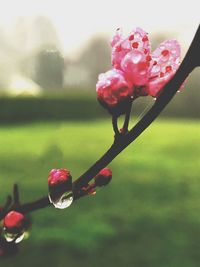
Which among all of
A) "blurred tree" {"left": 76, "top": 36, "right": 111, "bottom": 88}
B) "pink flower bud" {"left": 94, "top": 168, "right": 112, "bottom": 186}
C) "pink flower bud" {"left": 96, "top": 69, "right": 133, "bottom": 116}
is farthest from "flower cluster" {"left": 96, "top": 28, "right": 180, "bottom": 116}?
"blurred tree" {"left": 76, "top": 36, "right": 111, "bottom": 88}

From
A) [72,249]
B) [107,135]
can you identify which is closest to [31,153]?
[107,135]

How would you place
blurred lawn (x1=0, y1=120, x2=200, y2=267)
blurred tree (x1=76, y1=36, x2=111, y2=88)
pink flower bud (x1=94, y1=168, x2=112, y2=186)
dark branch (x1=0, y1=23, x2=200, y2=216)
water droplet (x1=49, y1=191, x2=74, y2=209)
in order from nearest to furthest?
dark branch (x1=0, y1=23, x2=200, y2=216), water droplet (x1=49, y1=191, x2=74, y2=209), pink flower bud (x1=94, y1=168, x2=112, y2=186), blurred lawn (x1=0, y1=120, x2=200, y2=267), blurred tree (x1=76, y1=36, x2=111, y2=88)

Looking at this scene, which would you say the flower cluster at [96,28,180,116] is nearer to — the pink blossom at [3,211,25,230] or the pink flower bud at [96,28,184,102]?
the pink flower bud at [96,28,184,102]

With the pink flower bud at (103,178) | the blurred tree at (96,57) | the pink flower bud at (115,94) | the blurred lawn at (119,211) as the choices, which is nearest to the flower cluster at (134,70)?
the pink flower bud at (115,94)

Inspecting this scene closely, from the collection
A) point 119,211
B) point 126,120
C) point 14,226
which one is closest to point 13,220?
point 14,226

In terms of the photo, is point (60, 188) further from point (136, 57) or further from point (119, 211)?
point (119, 211)
